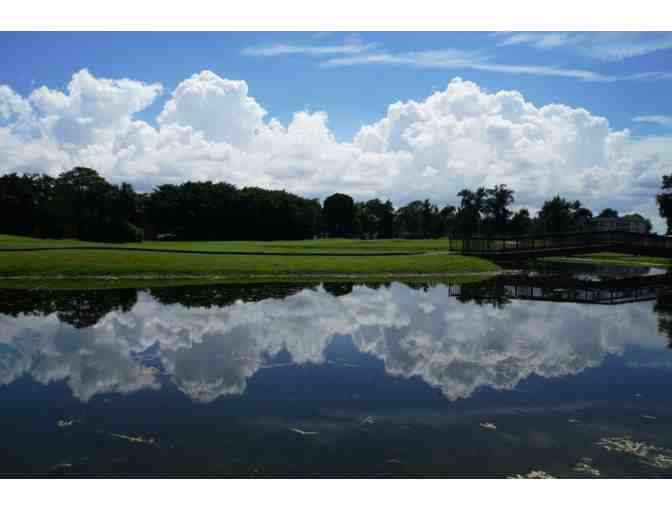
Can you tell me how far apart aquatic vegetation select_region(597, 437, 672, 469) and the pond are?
40 millimetres

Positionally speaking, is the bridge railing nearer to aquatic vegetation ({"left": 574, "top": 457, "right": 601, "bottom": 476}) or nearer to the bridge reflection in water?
the bridge reflection in water

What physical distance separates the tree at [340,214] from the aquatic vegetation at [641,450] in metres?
151

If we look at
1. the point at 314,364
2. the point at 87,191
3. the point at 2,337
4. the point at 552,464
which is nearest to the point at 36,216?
the point at 87,191

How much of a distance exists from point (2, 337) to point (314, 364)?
11683 mm

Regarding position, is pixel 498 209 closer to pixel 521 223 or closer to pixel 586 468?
pixel 521 223

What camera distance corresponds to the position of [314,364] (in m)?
15.0

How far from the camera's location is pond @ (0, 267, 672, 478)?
8.66 metres

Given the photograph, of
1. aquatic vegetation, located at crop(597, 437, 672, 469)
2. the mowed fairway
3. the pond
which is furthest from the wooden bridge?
aquatic vegetation, located at crop(597, 437, 672, 469)

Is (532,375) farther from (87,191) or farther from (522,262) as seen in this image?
(87,191)

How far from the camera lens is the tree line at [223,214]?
105750 millimetres

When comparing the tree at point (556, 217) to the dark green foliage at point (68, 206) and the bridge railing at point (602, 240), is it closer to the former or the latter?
the bridge railing at point (602, 240)

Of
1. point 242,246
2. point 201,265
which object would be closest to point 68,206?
point 242,246

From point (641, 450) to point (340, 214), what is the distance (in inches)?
6008

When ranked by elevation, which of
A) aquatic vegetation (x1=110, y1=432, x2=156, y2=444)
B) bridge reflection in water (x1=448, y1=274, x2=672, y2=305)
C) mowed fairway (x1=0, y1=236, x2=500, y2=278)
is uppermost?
mowed fairway (x1=0, y1=236, x2=500, y2=278)
